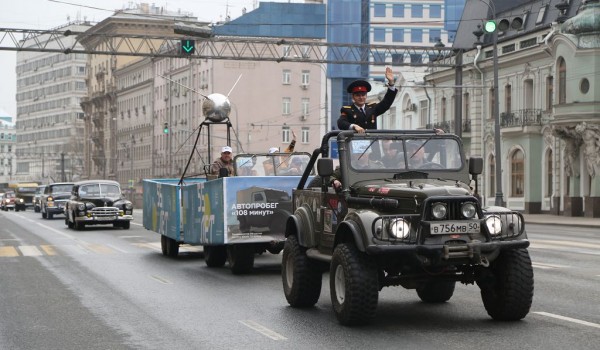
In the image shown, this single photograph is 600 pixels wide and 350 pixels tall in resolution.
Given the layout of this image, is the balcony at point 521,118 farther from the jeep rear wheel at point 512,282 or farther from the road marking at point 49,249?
the jeep rear wheel at point 512,282

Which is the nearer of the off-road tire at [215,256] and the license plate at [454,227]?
the license plate at [454,227]

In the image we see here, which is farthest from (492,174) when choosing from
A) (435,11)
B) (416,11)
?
(435,11)

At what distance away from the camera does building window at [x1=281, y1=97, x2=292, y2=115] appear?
12619 cm

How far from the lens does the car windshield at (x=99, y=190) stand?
42906mm

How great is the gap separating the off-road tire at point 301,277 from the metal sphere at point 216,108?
10.3 m

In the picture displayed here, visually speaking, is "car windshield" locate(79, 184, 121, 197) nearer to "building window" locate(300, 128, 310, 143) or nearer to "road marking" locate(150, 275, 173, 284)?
"road marking" locate(150, 275, 173, 284)

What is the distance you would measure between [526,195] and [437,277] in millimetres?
52947

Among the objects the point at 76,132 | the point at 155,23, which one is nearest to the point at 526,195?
the point at 155,23

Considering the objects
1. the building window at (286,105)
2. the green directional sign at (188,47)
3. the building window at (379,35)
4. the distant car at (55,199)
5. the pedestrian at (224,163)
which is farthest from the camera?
the building window at (286,105)

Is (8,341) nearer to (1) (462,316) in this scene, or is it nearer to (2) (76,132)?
(1) (462,316)

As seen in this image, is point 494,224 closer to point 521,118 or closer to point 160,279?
point 160,279

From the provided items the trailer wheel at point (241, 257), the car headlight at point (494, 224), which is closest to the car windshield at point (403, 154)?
the car headlight at point (494, 224)

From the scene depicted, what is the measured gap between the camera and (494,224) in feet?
39.6

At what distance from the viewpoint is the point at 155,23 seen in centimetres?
14550
